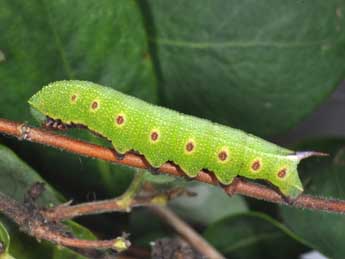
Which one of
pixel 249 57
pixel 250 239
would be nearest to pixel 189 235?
pixel 250 239

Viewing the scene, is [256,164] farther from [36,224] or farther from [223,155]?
[36,224]

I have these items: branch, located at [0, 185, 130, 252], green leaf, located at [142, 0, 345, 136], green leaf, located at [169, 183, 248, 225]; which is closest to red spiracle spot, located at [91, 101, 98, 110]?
branch, located at [0, 185, 130, 252]

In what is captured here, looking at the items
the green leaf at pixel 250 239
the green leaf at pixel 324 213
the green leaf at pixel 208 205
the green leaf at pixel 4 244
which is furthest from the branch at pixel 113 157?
the green leaf at pixel 208 205

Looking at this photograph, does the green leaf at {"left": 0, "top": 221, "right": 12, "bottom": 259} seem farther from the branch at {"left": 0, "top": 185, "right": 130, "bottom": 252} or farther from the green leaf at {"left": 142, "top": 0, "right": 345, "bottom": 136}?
the green leaf at {"left": 142, "top": 0, "right": 345, "bottom": 136}

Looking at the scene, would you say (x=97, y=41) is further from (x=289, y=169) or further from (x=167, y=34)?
(x=289, y=169)

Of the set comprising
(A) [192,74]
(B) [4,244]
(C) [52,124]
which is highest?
(A) [192,74]

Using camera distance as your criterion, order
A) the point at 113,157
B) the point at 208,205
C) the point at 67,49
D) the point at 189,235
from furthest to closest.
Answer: the point at 208,205, the point at 189,235, the point at 67,49, the point at 113,157
